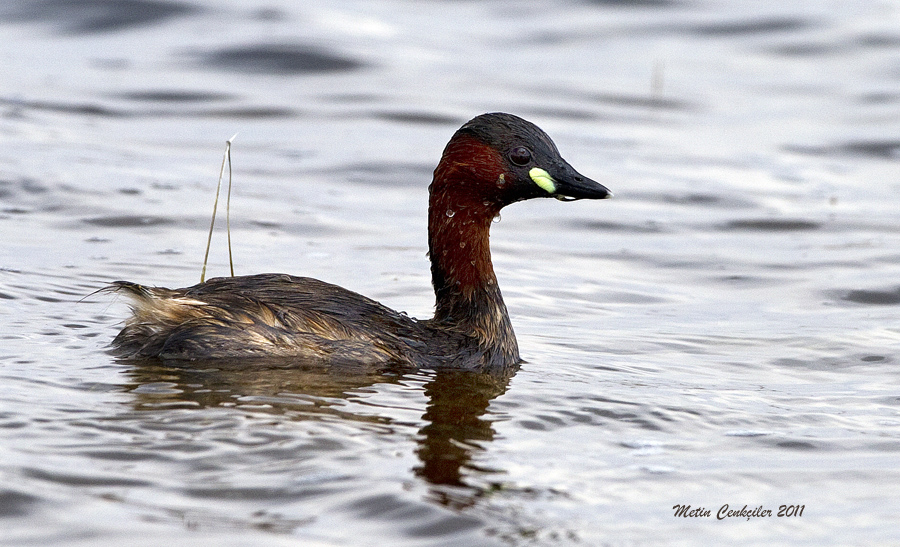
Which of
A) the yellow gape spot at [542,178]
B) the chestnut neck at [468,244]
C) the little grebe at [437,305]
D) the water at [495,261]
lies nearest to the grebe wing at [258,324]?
the little grebe at [437,305]

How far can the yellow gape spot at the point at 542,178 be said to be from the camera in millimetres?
6266

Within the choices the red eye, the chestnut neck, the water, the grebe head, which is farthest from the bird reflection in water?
the red eye

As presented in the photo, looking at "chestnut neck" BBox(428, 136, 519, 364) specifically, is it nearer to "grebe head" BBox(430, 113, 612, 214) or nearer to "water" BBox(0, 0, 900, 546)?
"grebe head" BBox(430, 113, 612, 214)

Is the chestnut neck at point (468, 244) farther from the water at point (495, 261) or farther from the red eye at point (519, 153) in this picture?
the water at point (495, 261)

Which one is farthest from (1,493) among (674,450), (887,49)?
(887,49)

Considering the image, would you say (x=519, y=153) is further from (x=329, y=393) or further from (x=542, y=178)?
(x=329, y=393)

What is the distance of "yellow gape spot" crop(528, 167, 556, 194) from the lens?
247 inches

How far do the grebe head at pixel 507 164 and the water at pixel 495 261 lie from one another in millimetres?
841

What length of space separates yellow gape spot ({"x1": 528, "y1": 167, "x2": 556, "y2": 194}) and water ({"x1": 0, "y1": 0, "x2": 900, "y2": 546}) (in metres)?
0.85

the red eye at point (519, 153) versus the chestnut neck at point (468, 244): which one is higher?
the red eye at point (519, 153)

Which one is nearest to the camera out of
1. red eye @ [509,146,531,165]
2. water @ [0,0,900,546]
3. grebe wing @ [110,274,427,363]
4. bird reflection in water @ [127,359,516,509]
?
water @ [0,0,900,546]

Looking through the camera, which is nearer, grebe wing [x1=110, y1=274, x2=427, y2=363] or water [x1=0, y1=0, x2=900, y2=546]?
water [x1=0, y1=0, x2=900, y2=546]

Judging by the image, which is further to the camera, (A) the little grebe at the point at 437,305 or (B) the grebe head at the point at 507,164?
(B) the grebe head at the point at 507,164

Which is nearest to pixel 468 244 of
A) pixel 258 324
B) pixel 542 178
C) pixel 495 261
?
pixel 542 178
